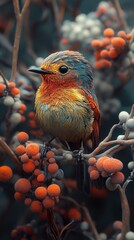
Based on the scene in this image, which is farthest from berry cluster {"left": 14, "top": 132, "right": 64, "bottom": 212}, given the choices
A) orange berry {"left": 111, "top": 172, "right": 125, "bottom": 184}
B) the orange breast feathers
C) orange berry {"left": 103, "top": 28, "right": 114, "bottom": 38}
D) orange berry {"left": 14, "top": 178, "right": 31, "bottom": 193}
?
orange berry {"left": 103, "top": 28, "right": 114, "bottom": 38}

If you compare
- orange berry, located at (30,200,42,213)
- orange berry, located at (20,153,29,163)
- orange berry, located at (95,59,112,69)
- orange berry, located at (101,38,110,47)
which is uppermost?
orange berry, located at (101,38,110,47)

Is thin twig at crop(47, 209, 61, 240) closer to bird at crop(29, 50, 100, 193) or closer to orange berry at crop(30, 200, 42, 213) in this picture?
orange berry at crop(30, 200, 42, 213)

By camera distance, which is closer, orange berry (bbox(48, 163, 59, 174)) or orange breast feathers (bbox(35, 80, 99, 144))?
orange berry (bbox(48, 163, 59, 174))

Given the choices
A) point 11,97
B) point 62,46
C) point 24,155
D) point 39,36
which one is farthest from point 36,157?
point 39,36

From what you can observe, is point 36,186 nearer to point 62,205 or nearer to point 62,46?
point 62,205

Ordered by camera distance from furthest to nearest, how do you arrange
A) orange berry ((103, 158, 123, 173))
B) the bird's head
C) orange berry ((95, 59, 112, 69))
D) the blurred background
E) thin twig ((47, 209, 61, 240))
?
1. the blurred background
2. orange berry ((95, 59, 112, 69))
3. the bird's head
4. thin twig ((47, 209, 61, 240))
5. orange berry ((103, 158, 123, 173))

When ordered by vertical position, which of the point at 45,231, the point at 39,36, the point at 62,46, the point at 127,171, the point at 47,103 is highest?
the point at 39,36

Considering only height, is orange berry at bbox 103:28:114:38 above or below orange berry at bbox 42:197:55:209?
above
